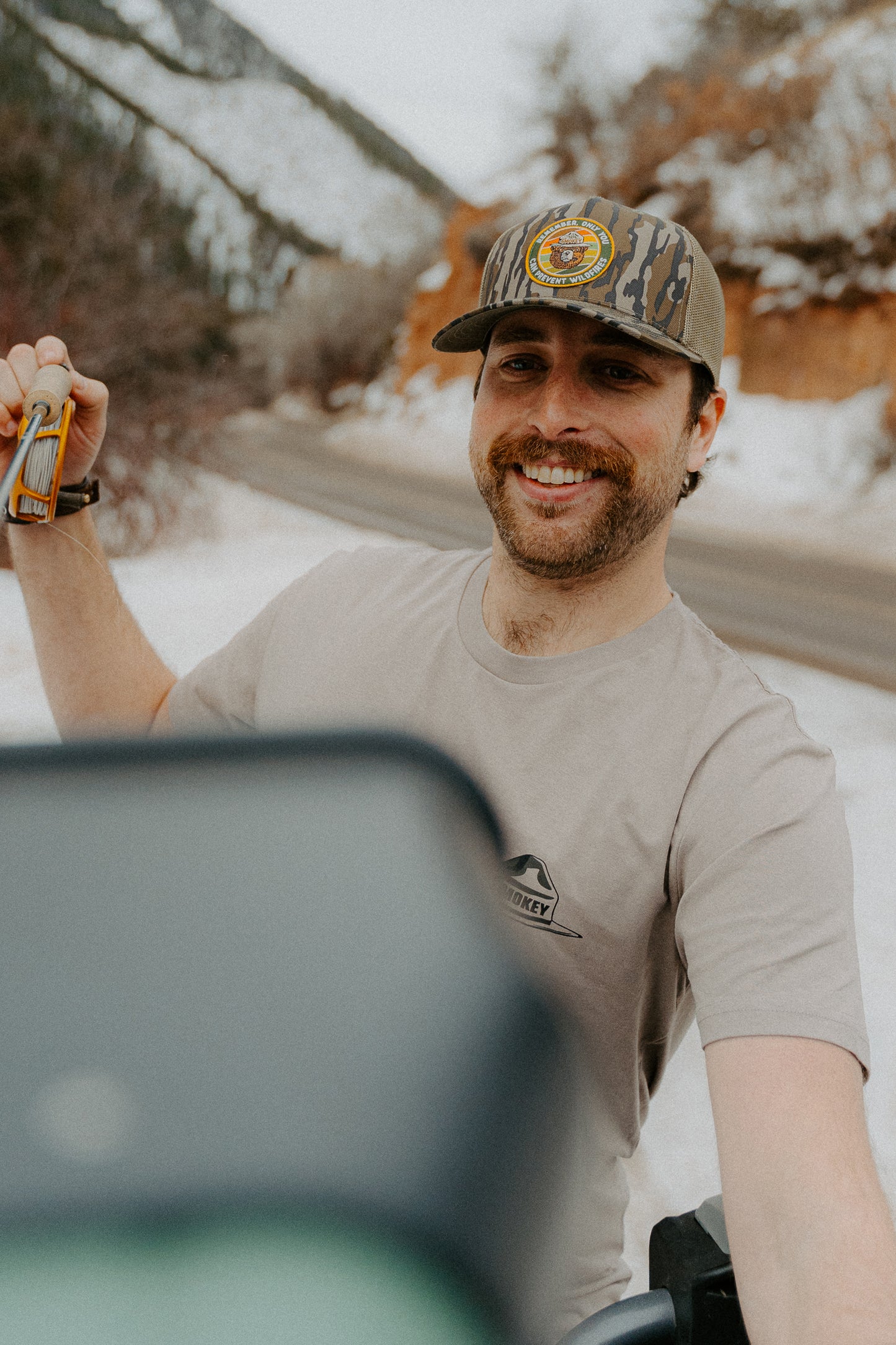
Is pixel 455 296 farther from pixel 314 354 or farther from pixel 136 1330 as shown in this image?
pixel 136 1330

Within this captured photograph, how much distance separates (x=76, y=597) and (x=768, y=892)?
85cm

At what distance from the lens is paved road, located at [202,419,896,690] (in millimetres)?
7633

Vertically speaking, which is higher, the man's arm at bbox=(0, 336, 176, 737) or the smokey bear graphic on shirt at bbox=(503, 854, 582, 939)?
the man's arm at bbox=(0, 336, 176, 737)

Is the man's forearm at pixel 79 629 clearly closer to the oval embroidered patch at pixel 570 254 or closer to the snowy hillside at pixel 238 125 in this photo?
the oval embroidered patch at pixel 570 254

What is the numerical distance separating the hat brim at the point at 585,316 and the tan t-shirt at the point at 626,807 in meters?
0.34

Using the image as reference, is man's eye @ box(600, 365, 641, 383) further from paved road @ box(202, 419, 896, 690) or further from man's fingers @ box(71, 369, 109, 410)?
paved road @ box(202, 419, 896, 690)

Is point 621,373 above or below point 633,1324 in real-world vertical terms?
above

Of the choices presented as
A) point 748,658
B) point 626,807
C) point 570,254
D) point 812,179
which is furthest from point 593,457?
point 812,179

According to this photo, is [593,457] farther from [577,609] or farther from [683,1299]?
[683,1299]

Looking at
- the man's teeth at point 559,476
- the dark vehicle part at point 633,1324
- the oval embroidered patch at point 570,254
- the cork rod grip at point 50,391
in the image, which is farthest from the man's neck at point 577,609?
the dark vehicle part at point 633,1324

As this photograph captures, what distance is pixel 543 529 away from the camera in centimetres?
135

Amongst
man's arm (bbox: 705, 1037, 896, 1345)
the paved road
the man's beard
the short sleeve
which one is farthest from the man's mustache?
the paved road

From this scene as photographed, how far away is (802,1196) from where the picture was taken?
0.80 metres

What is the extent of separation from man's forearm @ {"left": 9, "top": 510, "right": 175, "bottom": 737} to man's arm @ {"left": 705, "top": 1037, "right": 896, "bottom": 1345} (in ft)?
2.62
